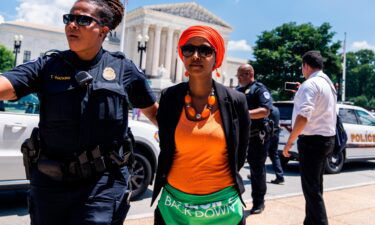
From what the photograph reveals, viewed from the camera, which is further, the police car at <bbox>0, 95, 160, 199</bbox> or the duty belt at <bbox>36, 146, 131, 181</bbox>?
the police car at <bbox>0, 95, 160, 199</bbox>

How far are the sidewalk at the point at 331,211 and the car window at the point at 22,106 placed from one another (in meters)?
2.09

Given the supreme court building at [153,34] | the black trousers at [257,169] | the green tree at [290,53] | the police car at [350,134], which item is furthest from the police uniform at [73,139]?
the supreme court building at [153,34]

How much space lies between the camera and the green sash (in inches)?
79.1

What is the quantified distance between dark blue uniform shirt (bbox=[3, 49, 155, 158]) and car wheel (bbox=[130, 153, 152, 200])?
9.88 ft

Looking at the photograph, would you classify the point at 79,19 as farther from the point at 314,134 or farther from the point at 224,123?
the point at 314,134

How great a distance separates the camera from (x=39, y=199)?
1979 millimetres

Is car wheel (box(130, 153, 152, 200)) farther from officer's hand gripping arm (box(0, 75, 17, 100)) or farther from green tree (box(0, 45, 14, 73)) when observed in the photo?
green tree (box(0, 45, 14, 73))

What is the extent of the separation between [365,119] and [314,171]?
721 cm

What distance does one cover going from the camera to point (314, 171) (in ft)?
11.6

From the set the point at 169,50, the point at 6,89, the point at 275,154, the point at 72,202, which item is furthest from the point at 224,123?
the point at 169,50

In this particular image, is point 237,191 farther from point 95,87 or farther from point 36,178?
point 36,178

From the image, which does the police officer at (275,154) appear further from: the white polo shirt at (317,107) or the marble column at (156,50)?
the marble column at (156,50)

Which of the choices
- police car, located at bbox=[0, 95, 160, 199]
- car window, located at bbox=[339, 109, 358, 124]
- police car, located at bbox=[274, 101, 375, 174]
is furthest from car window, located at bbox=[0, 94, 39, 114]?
car window, located at bbox=[339, 109, 358, 124]

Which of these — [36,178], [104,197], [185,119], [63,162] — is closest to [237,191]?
[185,119]
